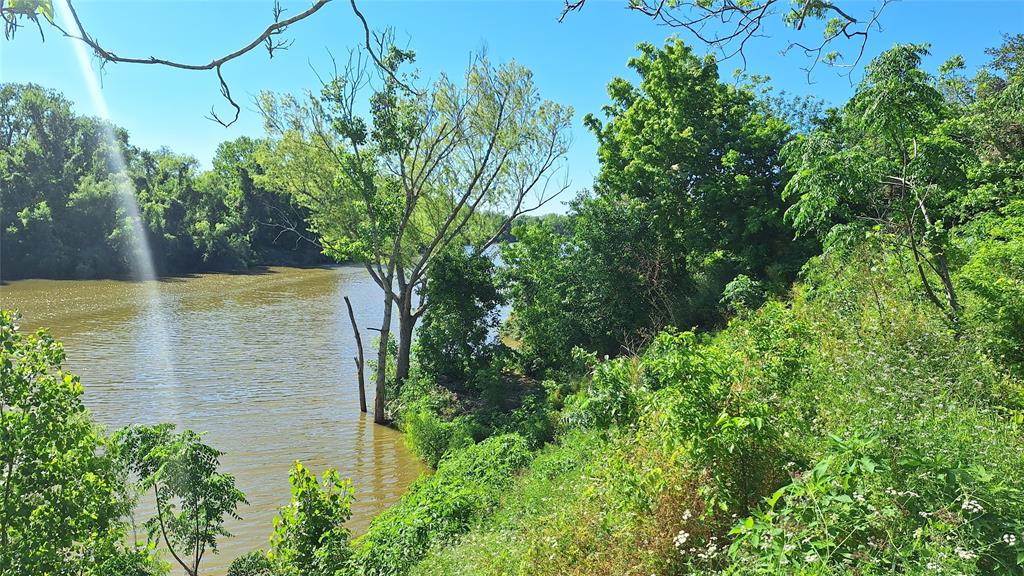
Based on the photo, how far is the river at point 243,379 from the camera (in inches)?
489

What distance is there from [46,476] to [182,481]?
1.67m

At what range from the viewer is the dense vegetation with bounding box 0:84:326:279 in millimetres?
48438

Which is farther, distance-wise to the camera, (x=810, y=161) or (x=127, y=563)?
(x=810, y=161)

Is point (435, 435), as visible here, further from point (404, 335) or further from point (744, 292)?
point (744, 292)

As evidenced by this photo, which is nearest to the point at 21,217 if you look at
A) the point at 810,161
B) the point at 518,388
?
the point at 518,388

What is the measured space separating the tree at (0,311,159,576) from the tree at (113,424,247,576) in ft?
3.28

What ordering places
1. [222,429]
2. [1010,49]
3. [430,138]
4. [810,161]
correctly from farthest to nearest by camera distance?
[1010,49]
[430,138]
[222,429]
[810,161]

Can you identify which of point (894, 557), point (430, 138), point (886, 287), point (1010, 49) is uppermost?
point (1010, 49)

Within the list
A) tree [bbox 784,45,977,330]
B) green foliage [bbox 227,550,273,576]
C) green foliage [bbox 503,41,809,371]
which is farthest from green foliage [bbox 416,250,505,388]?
tree [bbox 784,45,977,330]

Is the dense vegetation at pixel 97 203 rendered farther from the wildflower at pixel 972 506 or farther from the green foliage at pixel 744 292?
the wildflower at pixel 972 506

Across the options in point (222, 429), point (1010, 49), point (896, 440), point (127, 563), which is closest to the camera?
point (896, 440)

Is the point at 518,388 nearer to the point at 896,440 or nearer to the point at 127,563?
the point at 127,563

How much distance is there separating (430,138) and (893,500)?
15.1 meters

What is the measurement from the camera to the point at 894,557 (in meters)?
2.92
